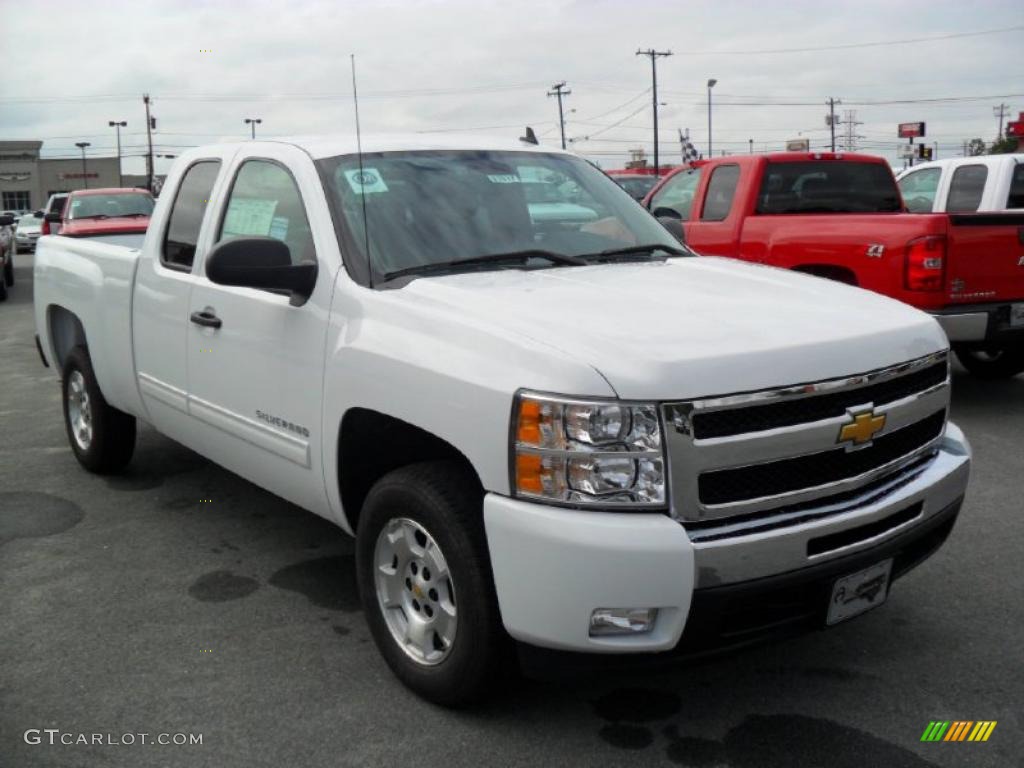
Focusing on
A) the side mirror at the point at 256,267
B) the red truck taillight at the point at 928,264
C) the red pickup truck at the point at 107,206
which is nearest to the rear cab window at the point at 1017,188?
the red truck taillight at the point at 928,264

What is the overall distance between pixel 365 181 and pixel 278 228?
446mm

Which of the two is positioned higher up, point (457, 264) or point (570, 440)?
point (457, 264)

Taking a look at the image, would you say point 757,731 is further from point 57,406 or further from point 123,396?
point 57,406

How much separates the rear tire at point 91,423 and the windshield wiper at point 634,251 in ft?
10.2

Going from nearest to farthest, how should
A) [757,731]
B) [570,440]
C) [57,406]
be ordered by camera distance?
1. [570,440]
2. [757,731]
3. [57,406]

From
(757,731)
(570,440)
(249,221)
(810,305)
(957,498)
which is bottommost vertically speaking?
(757,731)

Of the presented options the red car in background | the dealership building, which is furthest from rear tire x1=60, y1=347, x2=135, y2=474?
the dealership building

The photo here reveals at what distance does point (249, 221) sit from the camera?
443 centimetres

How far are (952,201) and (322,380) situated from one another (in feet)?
29.5

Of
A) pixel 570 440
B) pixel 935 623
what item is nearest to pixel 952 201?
pixel 935 623

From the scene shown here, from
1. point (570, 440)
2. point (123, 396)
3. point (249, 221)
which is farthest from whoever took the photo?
point (123, 396)

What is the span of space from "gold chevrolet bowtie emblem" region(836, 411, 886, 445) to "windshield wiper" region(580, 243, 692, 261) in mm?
1387

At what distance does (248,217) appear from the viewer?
4445 mm

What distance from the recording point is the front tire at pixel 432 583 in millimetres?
3018
